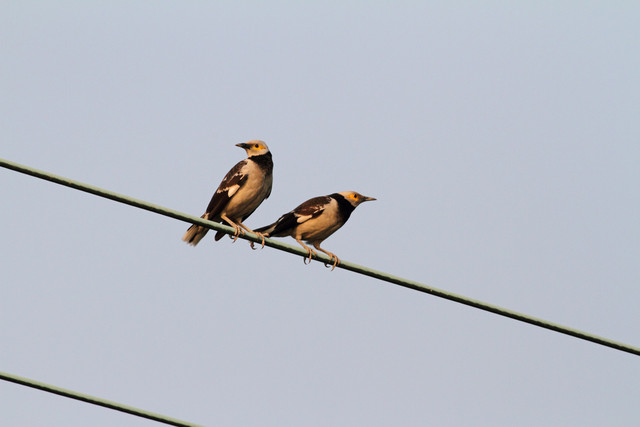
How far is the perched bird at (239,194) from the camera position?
12.1 meters

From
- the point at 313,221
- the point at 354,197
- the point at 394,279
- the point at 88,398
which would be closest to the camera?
the point at 88,398

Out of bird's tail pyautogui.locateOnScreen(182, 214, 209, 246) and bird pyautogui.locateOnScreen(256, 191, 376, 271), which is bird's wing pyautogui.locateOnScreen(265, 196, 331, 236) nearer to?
bird pyautogui.locateOnScreen(256, 191, 376, 271)

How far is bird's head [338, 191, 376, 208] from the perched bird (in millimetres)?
1252

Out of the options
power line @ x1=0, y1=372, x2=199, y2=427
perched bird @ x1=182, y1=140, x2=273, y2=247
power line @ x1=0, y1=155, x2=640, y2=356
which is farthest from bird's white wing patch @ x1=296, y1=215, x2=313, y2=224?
power line @ x1=0, y1=372, x2=199, y2=427

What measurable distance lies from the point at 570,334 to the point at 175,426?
3.03m

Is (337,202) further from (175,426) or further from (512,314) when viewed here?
(175,426)

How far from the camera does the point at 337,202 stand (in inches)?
511

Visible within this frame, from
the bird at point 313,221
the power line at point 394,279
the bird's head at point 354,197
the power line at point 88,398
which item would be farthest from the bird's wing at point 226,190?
the power line at point 88,398

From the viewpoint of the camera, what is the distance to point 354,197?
13.4m

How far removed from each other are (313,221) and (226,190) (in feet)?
3.79

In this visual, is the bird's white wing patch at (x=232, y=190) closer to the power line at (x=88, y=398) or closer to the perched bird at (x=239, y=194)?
the perched bird at (x=239, y=194)

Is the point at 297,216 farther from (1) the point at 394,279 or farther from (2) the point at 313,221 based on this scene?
(1) the point at 394,279

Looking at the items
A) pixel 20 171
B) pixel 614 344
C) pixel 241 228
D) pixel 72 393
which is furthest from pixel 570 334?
pixel 241 228

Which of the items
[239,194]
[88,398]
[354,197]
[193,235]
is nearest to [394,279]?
[88,398]
